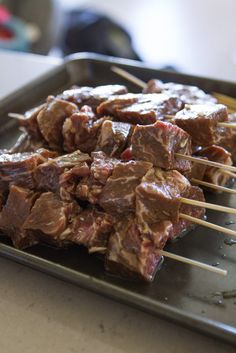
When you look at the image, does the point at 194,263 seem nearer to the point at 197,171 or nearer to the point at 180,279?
the point at 180,279

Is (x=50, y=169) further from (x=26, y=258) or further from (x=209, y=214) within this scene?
(x=209, y=214)

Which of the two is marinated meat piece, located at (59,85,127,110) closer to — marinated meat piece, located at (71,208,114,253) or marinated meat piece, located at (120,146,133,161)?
marinated meat piece, located at (120,146,133,161)

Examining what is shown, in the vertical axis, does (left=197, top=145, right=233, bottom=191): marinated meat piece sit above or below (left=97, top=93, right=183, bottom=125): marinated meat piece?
below

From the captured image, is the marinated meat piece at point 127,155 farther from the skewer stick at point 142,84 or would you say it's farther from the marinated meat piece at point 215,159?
the skewer stick at point 142,84

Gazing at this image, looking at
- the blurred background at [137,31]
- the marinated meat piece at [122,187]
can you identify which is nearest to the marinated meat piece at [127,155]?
→ the marinated meat piece at [122,187]

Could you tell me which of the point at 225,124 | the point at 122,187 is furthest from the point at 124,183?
the point at 225,124

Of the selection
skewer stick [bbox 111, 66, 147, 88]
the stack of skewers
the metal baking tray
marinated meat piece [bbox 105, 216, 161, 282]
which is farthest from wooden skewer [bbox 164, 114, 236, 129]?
skewer stick [bbox 111, 66, 147, 88]
